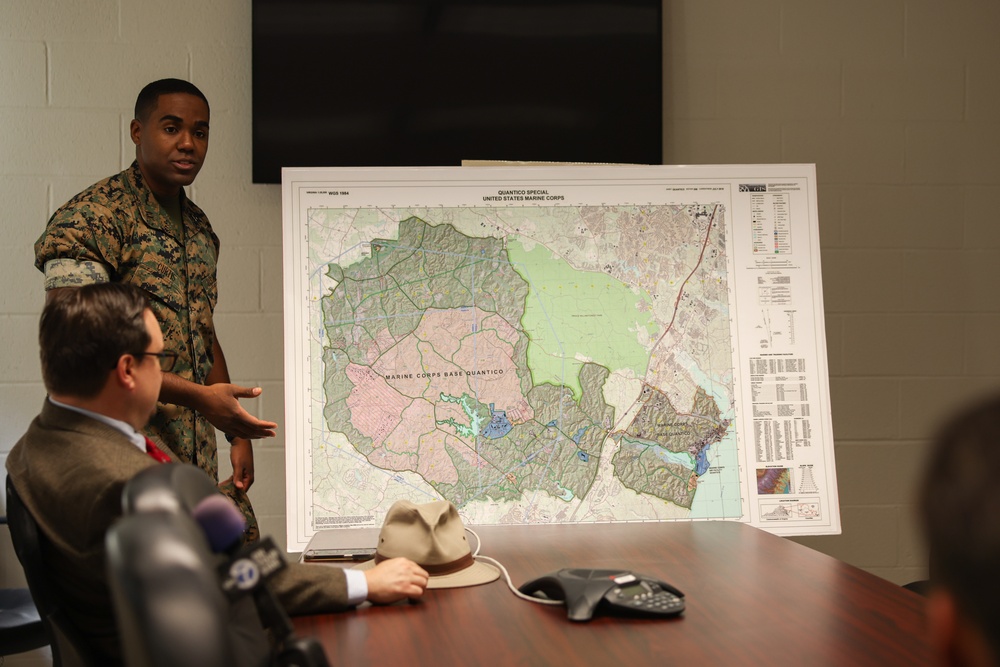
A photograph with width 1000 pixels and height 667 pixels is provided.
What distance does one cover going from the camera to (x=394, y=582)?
1.41 m

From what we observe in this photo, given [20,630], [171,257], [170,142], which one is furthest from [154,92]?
[20,630]

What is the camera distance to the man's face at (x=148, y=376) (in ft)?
4.47

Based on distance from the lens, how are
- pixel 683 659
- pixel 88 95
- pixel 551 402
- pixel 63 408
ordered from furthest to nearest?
pixel 88 95 → pixel 551 402 → pixel 63 408 → pixel 683 659

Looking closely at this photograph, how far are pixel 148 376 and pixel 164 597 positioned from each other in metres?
0.74

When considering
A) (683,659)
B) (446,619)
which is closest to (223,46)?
(446,619)

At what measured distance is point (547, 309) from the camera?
2309 mm

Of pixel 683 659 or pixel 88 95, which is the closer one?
pixel 683 659

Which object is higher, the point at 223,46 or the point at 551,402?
the point at 223,46

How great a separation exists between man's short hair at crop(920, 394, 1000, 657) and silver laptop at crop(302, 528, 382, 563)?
1.34 metres

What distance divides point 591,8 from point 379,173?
1188 mm

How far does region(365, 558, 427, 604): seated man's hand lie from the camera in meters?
1.41

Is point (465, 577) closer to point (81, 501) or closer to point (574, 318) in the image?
point (81, 501)

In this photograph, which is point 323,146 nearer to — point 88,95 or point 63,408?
point 88,95

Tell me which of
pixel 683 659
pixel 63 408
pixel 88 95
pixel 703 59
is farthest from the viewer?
pixel 703 59
